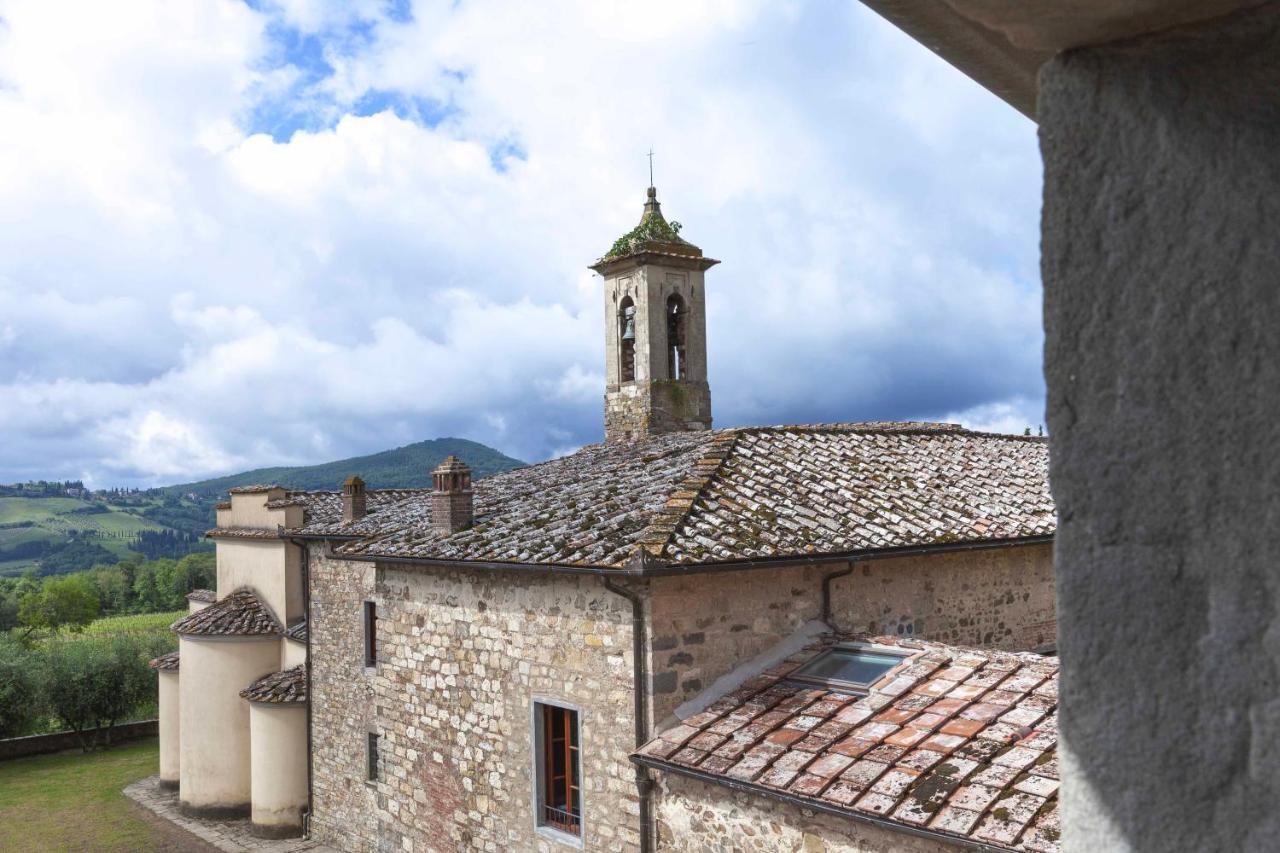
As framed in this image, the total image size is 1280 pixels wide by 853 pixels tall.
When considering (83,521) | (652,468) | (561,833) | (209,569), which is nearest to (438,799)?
(561,833)

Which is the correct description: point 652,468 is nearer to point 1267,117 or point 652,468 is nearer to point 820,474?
point 820,474

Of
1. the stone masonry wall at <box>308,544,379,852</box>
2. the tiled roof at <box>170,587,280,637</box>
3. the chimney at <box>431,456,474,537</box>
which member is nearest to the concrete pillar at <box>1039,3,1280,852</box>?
the chimney at <box>431,456,474,537</box>

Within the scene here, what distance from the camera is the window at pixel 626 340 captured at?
1941cm

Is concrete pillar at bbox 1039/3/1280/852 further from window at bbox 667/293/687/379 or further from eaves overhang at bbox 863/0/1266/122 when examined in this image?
window at bbox 667/293/687/379

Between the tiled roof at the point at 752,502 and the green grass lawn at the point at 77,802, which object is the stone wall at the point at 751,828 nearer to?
the tiled roof at the point at 752,502

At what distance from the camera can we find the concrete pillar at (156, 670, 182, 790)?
22.1 metres

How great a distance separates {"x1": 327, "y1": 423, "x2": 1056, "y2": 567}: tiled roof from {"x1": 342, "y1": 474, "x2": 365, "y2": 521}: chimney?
138 inches

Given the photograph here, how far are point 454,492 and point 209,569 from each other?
65.8 m

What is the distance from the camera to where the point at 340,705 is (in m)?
17.0

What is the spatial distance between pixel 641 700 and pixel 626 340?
11.7 m

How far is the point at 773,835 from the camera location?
7.12m

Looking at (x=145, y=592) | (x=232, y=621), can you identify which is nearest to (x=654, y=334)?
(x=232, y=621)

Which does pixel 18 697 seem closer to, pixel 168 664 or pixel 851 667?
pixel 168 664

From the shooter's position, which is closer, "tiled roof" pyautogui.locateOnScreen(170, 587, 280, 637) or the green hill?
"tiled roof" pyautogui.locateOnScreen(170, 587, 280, 637)
